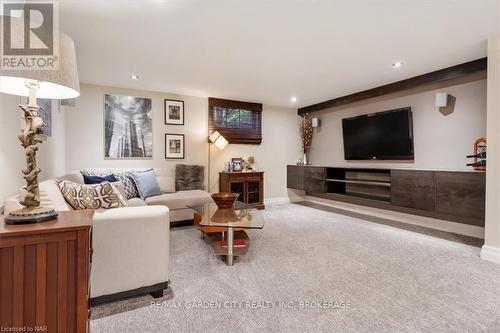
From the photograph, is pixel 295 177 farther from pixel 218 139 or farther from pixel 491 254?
pixel 491 254

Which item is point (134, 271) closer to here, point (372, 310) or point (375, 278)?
point (372, 310)

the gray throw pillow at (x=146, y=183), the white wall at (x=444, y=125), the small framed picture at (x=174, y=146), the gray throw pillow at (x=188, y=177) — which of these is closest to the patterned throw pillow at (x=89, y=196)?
the gray throw pillow at (x=146, y=183)

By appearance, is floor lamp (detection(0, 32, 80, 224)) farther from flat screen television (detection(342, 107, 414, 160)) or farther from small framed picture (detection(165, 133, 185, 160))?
flat screen television (detection(342, 107, 414, 160))

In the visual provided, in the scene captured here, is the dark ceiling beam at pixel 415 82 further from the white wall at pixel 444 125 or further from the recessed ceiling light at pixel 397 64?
the recessed ceiling light at pixel 397 64

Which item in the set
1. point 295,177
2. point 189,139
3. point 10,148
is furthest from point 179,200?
point 295,177

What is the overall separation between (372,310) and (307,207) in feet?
11.9

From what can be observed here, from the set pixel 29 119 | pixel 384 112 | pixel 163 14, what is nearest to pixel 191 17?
pixel 163 14

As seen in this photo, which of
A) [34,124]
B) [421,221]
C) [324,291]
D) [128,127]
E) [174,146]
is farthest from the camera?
[174,146]

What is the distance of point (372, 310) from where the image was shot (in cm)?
168

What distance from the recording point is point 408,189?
3.59m

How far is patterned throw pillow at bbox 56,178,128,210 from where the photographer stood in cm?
201

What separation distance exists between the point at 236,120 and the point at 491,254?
14.1 ft

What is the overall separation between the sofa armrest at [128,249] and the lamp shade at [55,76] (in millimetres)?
807

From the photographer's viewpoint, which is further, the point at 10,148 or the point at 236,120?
the point at 236,120
